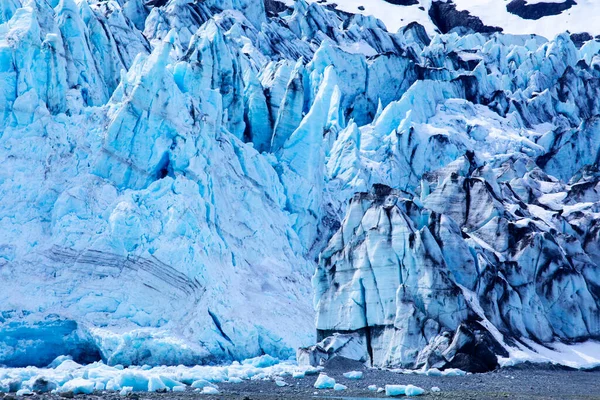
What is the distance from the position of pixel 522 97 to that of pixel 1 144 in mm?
40403

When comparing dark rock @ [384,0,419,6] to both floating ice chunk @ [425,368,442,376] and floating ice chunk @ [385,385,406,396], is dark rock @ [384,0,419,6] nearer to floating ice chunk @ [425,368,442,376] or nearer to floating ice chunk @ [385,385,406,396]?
floating ice chunk @ [425,368,442,376]

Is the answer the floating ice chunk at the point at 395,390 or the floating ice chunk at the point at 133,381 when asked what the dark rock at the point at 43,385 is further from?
the floating ice chunk at the point at 395,390

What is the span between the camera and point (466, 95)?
183 ft

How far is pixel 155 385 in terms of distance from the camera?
18.8 metres

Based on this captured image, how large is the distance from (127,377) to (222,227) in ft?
37.0

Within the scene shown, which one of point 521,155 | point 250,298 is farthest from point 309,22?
point 250,298

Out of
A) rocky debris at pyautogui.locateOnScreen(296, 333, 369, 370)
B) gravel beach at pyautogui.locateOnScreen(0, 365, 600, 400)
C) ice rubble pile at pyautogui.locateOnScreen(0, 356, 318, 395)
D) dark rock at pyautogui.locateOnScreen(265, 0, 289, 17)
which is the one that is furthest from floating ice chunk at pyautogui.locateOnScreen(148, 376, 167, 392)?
dark rock at pyautogui.locateOnScreen(265, 0, 289, 17)

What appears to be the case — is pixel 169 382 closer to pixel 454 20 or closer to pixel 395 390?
pixel 395 390

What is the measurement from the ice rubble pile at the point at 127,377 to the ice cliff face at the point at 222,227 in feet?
6.19

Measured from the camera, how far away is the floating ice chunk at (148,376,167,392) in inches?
738

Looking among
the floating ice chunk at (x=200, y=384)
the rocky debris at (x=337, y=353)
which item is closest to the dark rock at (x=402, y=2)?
the rocky debris at (x=337, y=353)

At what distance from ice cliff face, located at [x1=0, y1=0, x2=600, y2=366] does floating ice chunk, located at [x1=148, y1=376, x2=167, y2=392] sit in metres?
4.72

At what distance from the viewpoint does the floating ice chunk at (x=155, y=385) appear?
18.7 meters

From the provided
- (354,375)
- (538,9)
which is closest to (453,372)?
(354,375)
